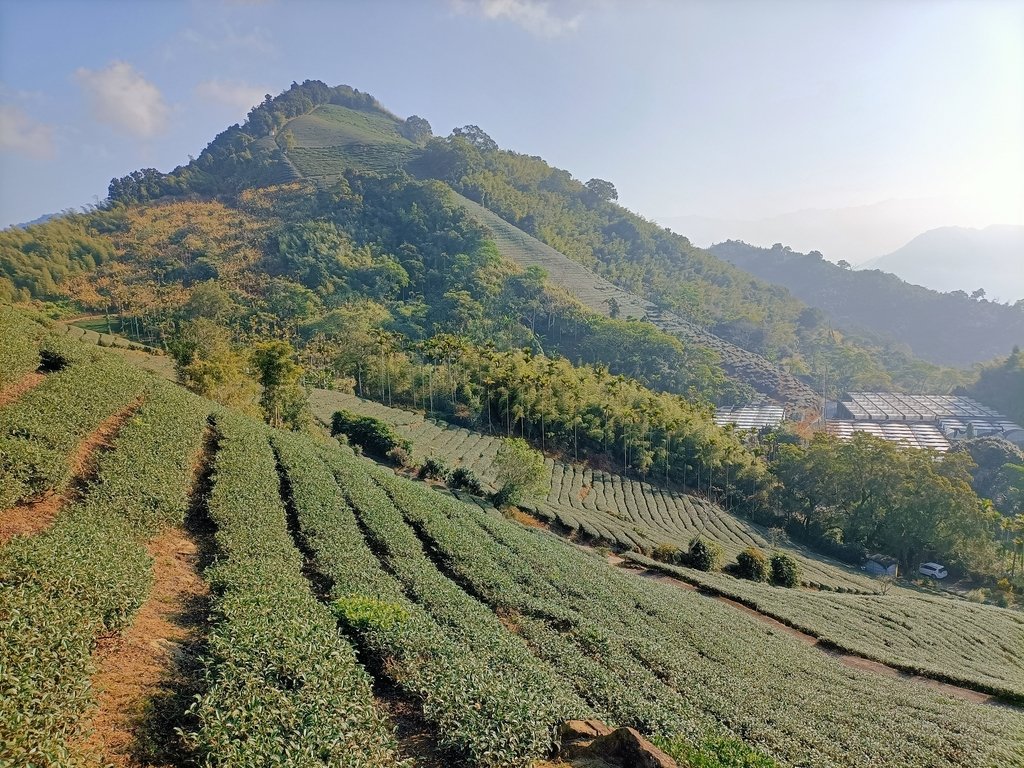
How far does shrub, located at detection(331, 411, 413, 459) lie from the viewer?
→ 43688mm

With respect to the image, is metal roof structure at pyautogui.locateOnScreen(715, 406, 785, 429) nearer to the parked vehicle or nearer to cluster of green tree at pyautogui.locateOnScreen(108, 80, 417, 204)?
the parked vehicle

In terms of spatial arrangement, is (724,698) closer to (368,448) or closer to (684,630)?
(684,630)

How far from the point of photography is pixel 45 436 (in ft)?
48.9

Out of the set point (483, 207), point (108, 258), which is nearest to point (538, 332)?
point (483, 207)

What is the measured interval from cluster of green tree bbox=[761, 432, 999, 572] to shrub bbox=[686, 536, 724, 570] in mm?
33926

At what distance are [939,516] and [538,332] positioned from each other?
78.6 metres

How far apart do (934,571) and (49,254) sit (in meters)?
140

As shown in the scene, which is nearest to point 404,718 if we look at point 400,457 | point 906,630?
point 906,630

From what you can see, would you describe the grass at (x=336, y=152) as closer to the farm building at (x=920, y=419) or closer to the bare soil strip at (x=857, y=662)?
the farm building at (x=920, y=419)

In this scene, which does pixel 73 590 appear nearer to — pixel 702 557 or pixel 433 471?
pixel 433 471

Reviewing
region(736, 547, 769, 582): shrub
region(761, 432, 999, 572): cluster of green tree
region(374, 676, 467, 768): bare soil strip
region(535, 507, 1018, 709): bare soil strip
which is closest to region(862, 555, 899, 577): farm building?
region(761, 432, 999, 572): cluster of green tree

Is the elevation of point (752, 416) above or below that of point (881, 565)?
above

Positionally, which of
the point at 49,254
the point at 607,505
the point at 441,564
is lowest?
the point at 607,505

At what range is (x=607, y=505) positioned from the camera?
51.9m
